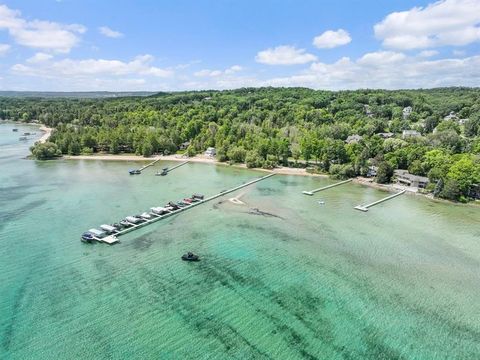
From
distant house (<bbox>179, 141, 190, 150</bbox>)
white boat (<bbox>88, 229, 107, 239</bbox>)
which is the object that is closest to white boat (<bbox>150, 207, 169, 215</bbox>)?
white boat (<bbox>88, 229, 107, 239</bbox>)

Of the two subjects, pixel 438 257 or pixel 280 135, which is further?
pixel 280 135

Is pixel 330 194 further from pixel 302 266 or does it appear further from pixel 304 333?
pixel 304 333

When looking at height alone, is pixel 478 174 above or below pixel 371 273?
above

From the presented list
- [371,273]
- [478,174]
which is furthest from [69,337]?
[478,174]

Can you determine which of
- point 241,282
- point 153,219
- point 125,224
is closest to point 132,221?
point 125,224

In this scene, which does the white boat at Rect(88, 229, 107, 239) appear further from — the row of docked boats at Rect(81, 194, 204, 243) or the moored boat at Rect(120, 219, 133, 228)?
the moored boat at Rect(120, 219, 133, 228)

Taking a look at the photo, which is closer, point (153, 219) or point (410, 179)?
point (153, 219)

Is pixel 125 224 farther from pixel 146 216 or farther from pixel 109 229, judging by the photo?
pixel 146 216
